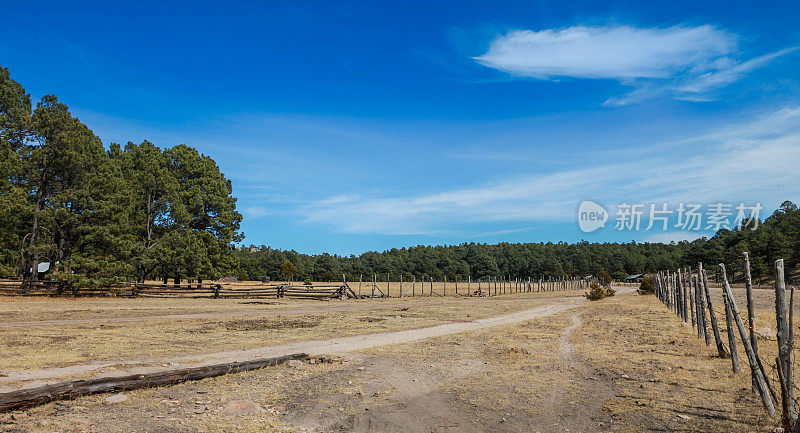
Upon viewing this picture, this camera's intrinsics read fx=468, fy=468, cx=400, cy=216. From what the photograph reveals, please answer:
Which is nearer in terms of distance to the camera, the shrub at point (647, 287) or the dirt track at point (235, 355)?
the dirt track at point (235, 355)

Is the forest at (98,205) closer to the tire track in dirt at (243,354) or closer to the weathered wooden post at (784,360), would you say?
the tire track in dirt at (243,354)

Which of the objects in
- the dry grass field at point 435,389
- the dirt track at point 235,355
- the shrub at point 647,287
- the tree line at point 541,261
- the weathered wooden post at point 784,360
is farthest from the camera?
the tree line at point 541,261

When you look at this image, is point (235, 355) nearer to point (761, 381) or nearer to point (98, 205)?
point (761, 381)

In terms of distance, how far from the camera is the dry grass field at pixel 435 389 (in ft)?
21.7

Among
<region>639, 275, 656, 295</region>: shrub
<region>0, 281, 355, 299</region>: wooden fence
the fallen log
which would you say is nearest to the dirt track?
the fallen log

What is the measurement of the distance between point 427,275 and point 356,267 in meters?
19.8

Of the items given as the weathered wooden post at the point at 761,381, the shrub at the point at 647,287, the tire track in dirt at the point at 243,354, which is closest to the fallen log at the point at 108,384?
the tire track in dirt at the point at 243,354

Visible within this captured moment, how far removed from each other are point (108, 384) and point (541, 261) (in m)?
135

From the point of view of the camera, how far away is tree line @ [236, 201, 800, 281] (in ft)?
290

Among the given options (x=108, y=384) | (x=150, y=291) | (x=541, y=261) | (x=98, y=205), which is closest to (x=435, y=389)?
(x=108, y=384)

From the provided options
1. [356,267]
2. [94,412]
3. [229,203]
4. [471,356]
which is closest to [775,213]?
[356,267]

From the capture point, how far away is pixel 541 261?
441 ft

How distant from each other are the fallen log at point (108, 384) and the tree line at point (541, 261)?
82187mm

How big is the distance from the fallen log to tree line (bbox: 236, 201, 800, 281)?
82187 millimetres
